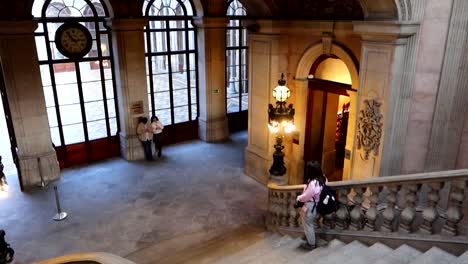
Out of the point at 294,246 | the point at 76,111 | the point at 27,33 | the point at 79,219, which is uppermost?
the point at 27,33


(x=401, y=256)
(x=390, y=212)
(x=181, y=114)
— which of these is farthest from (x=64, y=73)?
(x=401, y=256)

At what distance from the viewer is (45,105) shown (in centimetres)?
1002

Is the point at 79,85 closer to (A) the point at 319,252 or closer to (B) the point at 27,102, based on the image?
(B) the point at 27,102

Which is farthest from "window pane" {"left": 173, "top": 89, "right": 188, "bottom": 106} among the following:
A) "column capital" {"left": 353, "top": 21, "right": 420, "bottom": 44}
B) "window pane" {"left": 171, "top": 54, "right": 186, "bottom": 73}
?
"column capital" {"left": 353, "top": 21, "right": 420, "bottom": 44}

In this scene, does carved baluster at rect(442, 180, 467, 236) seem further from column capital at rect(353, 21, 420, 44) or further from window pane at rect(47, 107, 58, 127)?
window pane at rect(47, 107, 58, 127)

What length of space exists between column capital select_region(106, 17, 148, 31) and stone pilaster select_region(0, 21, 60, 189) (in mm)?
2037

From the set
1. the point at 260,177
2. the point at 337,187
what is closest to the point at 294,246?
the point at 337,187

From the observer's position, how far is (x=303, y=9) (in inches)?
331

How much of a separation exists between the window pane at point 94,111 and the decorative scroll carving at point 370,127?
7751mm

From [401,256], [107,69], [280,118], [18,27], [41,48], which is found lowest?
[401,256]

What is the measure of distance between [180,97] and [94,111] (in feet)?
9.65

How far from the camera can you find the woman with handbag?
203 inches

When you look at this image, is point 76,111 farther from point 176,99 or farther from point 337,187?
point 337,187

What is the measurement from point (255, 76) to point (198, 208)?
3.53 metres
